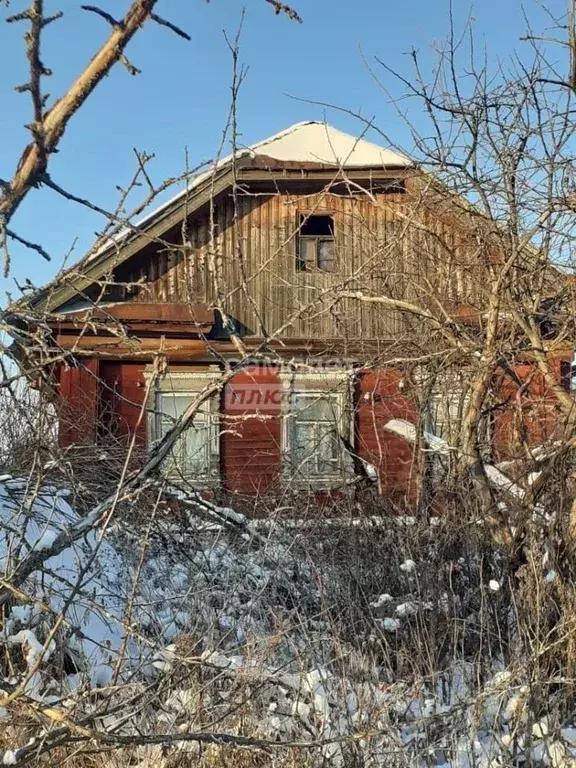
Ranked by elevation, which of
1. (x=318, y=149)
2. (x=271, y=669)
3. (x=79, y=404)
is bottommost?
(x=271, y=669)

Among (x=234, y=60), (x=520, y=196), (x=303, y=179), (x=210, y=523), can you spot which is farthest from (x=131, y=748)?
(x=303, y=179)

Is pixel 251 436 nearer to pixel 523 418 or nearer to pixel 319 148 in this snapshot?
pixel 319 148

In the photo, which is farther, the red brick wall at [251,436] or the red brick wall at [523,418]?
the red brick wall at [251,436]

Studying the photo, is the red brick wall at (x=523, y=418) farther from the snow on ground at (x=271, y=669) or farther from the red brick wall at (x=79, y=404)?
the red brick wall at (x=79, y=404)

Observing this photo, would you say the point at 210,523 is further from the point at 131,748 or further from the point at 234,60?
the point at 234,60

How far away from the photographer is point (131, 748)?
2629mm

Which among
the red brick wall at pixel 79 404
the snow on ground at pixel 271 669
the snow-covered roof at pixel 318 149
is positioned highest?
the snow-covered roof at pixel 318 149

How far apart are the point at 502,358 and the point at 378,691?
247 centimetres

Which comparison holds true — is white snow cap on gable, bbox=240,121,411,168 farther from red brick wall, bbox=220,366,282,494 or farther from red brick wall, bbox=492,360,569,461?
red brick wall, bbox=492,360,569,461

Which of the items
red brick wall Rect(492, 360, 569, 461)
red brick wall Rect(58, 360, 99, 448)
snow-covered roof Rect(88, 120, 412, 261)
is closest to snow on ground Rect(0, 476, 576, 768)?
red brick wall Rect(492, 360, 569, 461)

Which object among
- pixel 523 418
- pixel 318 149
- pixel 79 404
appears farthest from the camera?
pixel 318 149

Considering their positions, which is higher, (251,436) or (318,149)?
(318,149)

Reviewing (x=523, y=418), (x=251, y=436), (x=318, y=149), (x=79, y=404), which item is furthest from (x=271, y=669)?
(x=318, y=149)

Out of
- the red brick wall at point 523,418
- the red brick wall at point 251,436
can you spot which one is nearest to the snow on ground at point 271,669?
the red brick wall at point 523,418
